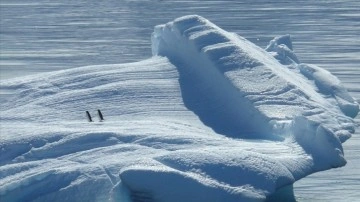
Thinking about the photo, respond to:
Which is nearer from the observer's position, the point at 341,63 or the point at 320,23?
the point at 341,63

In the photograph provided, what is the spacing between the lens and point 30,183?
8758 millimetres

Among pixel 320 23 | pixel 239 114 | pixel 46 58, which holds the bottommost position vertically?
pixel 320 23

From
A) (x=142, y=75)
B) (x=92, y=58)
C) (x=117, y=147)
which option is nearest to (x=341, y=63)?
(x=92, y=58)

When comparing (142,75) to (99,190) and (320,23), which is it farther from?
(320,23)

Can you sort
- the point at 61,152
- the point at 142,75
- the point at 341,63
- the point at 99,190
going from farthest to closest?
the point at 341,63, the point at 142,75, the point at 61,152, the point at 99,190

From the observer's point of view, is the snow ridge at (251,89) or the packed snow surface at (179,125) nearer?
the packed snow surface at (179,125)

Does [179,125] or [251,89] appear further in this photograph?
[251,89]

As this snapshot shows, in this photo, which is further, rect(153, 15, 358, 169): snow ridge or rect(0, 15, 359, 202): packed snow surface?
rect(153, 15, 358, 169): snow ridge

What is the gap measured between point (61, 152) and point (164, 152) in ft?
2.68

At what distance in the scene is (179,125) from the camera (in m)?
10.2

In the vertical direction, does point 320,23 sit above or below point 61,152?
below

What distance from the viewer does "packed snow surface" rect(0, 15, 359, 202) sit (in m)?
8.70

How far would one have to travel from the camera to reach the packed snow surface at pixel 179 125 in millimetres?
8695

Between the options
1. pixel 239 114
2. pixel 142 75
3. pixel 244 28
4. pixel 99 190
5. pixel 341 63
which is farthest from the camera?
pixel 244 28
